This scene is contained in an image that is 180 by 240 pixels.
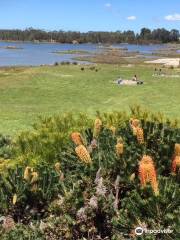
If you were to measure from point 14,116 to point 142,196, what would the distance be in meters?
14.6

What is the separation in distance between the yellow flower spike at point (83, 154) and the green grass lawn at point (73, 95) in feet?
33.6

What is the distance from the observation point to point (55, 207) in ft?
18.7

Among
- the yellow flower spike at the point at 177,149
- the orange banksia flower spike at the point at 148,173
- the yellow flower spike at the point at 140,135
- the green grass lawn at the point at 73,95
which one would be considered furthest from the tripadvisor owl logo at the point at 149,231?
the green grass lawn at the point at 73,95

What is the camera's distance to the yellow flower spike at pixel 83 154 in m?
5.98

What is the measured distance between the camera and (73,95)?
89.3 feet

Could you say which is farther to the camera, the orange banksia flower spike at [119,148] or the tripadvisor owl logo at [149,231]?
the orange banksia flower spike at [119,148]

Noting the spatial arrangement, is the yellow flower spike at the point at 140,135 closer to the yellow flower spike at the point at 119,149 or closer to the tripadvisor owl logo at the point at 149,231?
the yellow flower spike at the point at 119,149

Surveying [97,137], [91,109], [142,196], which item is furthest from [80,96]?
[142,196]

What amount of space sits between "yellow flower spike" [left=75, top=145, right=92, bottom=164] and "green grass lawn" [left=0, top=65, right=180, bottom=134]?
10242mm

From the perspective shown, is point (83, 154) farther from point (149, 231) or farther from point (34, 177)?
point (149, 231)

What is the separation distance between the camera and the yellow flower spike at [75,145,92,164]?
5980 millimetres

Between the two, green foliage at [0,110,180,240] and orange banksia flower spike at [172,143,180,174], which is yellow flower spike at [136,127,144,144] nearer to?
green foliage at [0,110,180,240]

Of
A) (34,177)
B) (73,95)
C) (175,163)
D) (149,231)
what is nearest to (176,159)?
(175,163)

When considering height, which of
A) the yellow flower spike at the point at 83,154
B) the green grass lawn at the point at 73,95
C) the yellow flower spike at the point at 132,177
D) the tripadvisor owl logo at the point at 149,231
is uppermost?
the yellow flower spike at the point at 83,154
